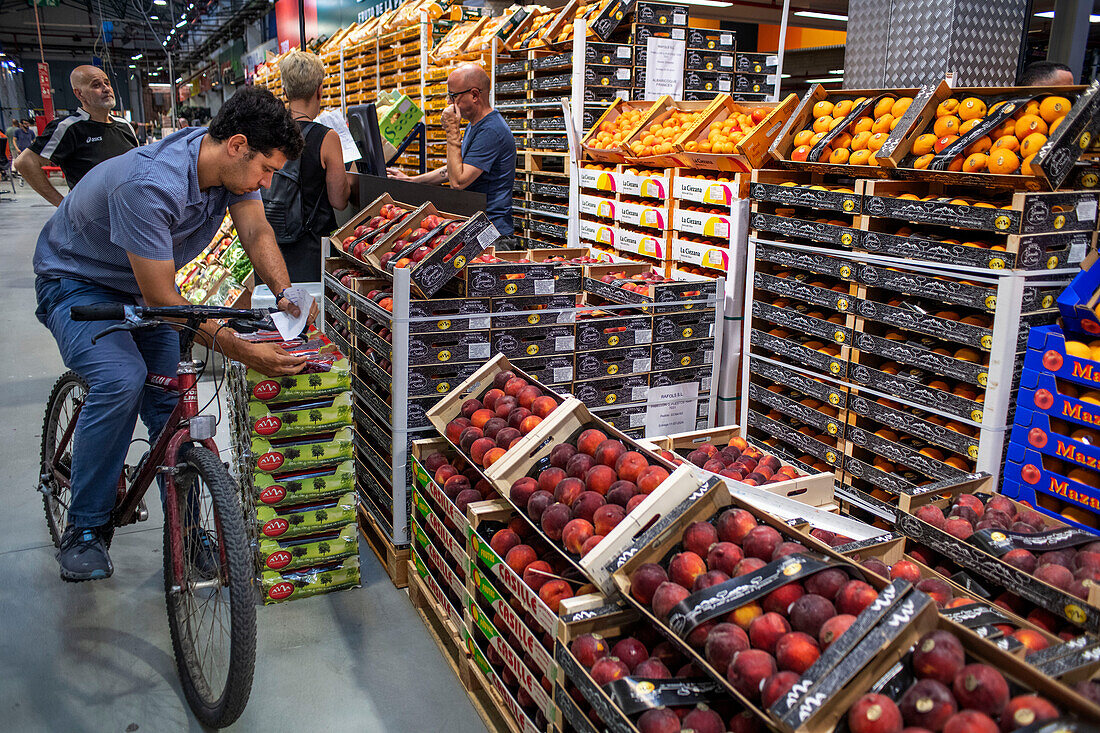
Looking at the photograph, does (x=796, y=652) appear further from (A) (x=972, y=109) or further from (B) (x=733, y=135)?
(B) (x=733, y=135)

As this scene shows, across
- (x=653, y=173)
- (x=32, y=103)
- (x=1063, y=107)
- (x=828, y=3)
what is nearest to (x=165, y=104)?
(x=32, y=103)

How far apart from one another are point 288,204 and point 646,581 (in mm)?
3620

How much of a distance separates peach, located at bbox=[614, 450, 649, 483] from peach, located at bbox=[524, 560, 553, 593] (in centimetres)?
34

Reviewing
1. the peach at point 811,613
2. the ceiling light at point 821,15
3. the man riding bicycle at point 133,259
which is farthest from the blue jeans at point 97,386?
the ceiling light at point 821,15

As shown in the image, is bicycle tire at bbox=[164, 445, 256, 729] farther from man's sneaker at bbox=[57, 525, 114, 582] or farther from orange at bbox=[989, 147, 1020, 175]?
orange at bbox=[989, 147, 1020, 175]

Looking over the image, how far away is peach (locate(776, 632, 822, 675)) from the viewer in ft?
4.96

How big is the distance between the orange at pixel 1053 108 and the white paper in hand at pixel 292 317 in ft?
9.84

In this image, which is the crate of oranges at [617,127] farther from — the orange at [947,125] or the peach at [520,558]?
the peach at [520,558]

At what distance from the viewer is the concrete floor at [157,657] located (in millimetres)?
2557

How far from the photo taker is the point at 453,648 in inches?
115

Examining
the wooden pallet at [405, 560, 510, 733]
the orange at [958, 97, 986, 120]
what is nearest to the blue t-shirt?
the wooden pallet at [405, 560, 510, 733]

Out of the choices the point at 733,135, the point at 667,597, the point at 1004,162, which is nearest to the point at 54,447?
the point at 667,597

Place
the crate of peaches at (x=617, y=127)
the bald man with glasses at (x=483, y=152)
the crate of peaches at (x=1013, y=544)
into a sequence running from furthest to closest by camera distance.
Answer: the crate of peaches at (x=617, y=127) < the bald man with glasses at (x=483, y=152) < the crate of peaches at (x=1013, y=544)

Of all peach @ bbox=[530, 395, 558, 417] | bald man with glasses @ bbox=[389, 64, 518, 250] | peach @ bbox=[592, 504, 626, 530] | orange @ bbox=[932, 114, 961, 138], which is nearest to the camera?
peach @ bbox=[592, 504, 626, 530]
